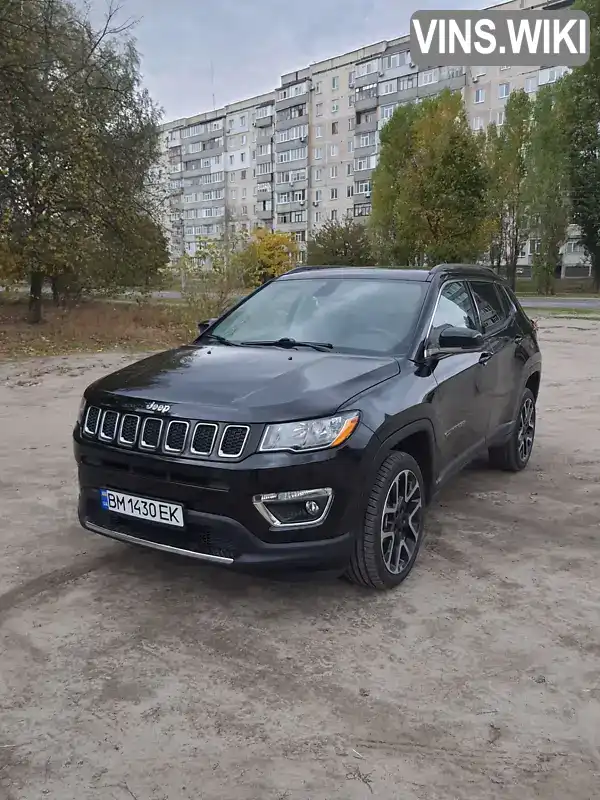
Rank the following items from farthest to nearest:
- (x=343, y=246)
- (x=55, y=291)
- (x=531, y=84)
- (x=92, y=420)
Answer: (x=531, y=84)
(x=343, y=246)
(x=55, y=291)
(x=92, y=420)

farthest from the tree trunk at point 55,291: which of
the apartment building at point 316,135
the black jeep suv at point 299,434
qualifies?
the apartment building at point 316,135

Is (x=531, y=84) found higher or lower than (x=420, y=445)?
higher

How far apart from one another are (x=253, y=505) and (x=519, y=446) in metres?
3.47

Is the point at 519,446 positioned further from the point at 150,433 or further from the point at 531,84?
the point at 531,84

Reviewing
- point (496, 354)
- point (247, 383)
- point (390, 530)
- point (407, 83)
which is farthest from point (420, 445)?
point (407, 83)

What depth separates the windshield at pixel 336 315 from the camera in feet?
14.0

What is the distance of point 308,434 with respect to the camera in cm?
324

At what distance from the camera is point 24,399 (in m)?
9.55

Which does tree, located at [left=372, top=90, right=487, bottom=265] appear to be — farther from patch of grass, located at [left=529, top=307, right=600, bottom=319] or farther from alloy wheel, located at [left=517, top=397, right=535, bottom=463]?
alloy wheel, located at [left=517, top=397, right=535, bottom=463]

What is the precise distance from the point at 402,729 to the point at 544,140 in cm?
4389

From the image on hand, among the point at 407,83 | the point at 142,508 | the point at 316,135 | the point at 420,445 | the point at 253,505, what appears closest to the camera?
the point at 253,505

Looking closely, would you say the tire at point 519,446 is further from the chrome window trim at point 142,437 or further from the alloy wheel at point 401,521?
the chrome window trim at point 142,437

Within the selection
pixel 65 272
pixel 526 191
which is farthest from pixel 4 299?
pixel 526 191

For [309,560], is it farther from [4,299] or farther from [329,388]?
[4,299]
